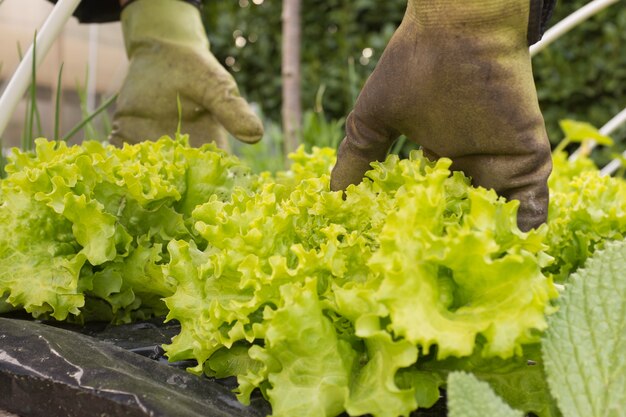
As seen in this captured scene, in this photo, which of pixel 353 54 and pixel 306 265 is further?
pixel 353 54

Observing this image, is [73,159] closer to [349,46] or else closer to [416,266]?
[416,266]

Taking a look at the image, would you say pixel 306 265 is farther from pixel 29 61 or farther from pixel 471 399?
pixel 29 61

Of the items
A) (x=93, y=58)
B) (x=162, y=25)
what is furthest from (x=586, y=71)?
(x=93, y=58)

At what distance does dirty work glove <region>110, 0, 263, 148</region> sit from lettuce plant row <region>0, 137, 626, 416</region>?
27cm

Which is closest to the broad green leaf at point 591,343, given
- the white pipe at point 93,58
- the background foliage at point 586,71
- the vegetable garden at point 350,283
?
the vegetable garden at point 350,283

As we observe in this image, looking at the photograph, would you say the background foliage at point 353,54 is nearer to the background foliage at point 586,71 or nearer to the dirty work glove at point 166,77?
the background foliage at point 586,71

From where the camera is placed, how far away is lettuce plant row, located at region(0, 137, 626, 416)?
786 millimetres

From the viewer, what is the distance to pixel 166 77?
1.71 metres

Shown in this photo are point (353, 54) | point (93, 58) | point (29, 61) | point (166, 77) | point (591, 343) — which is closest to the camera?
point (591, 343)

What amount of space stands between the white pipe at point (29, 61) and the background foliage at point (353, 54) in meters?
2.17

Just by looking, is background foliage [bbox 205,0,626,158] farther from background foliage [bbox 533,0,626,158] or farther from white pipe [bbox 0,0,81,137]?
white pipe [bbox 0,0,81,137]

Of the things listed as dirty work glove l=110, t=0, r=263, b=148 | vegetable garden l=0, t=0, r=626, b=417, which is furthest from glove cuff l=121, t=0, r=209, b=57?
vegetable garden l=0, t=0, r=626, b=417

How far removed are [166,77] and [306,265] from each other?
0.96 meters

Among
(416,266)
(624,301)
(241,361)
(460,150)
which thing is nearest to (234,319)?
(241,361)
